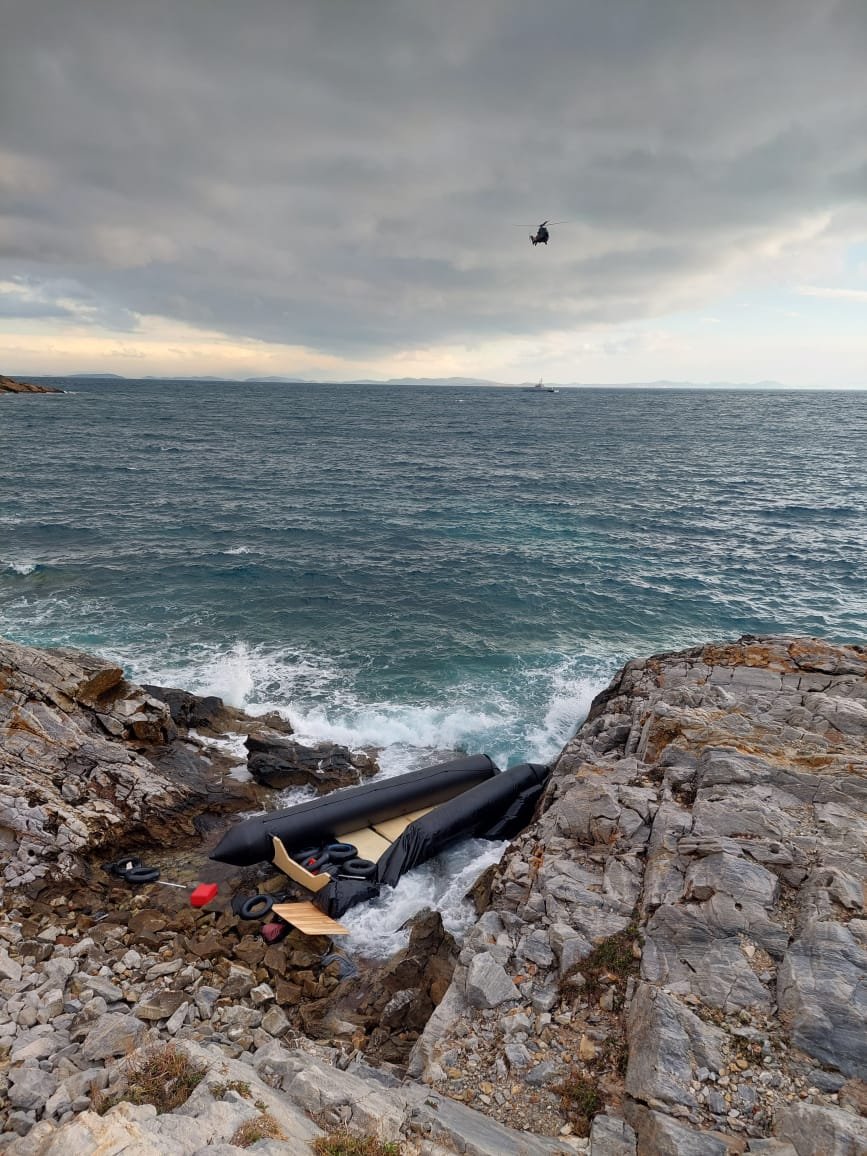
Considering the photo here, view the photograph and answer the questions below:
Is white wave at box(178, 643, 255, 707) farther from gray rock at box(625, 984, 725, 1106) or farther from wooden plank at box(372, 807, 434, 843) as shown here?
gray rock at box(625, 984, 725, 1106)

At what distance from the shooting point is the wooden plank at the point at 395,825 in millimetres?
15852

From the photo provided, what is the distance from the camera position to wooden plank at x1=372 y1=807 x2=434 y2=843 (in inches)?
624

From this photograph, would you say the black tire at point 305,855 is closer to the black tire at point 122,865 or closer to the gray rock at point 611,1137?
the black tire at point 122,865

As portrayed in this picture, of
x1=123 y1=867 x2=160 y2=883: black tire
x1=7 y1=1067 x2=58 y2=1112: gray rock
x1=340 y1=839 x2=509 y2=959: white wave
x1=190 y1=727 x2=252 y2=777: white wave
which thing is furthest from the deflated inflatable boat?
x1=7 y1=1067 x2=58 y2=1112: gray rock

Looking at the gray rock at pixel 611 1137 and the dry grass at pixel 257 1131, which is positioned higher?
the dry grass at pixel 257 1131

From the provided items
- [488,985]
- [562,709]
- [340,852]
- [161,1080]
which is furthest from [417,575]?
[161,1080]

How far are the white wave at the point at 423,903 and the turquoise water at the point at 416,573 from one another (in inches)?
199

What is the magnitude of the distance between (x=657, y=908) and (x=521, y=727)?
11976mm

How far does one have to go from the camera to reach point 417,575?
33.8 meters

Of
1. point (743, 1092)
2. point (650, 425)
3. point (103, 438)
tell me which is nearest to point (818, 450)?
point (650, 425)

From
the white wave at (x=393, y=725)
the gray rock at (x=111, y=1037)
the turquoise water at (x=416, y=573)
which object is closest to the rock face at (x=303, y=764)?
the white wave at (x=393, y=725)

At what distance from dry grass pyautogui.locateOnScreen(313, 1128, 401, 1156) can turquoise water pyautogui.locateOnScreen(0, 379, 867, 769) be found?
13452mm

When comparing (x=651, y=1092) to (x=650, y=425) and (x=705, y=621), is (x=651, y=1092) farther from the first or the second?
(x=650, y=425)

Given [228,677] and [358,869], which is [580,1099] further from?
[228,677]
